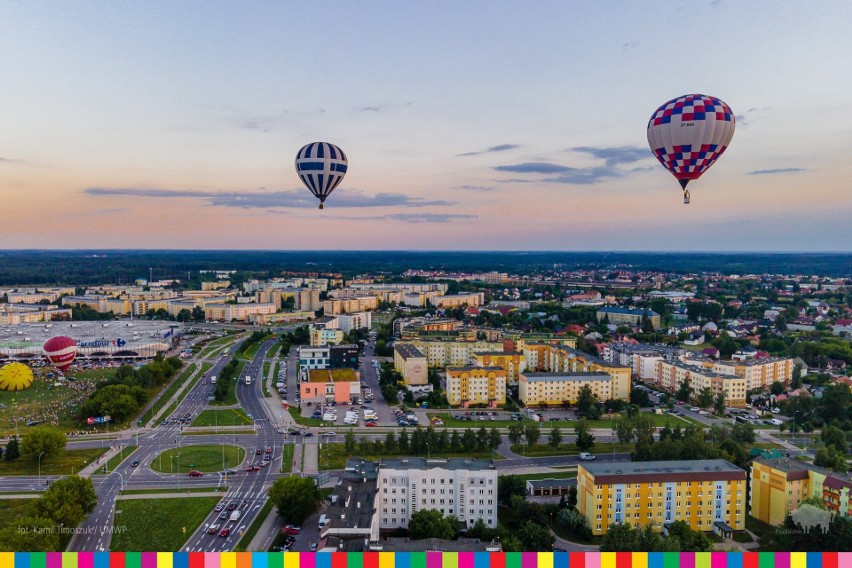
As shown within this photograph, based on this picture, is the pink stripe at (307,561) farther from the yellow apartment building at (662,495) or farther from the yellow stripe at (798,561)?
the yellow apartment building at (662,495)

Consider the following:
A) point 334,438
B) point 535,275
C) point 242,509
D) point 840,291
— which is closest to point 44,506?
point 242,509

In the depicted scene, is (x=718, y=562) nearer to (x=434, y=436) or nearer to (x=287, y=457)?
(x=434, y=436)

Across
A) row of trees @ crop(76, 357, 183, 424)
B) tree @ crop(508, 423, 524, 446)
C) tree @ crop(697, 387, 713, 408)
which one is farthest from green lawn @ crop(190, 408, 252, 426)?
tree @ crop(697, 387, 713, 408)

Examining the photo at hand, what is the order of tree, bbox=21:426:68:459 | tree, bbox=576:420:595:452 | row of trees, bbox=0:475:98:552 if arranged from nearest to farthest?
row of trees, bbox=0:475:98:552
tree, bbox=21:426:68:459
tree, bbox=576:420:595:452

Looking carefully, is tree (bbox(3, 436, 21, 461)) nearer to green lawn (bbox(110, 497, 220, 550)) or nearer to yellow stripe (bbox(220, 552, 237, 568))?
green lawn (bbox(110, 497, 220, 550))

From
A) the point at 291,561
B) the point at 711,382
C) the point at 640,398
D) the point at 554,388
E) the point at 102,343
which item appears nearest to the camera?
the point at 291,561

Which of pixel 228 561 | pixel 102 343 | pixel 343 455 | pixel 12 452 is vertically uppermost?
pixel 228 561

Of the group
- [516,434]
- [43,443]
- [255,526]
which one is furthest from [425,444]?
[43,443]
